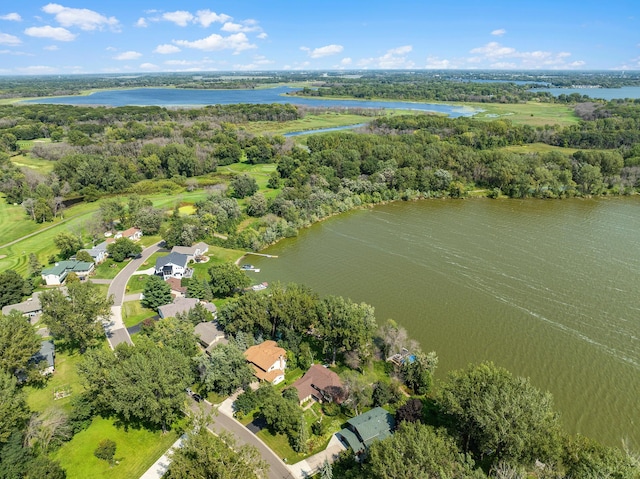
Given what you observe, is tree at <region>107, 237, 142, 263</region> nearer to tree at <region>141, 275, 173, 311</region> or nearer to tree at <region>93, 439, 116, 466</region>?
tree at <region>141, 275, 173, 311</region>

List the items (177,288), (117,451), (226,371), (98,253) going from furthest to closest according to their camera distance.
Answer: (98,253) → (177,288) → (226,371) → (117,451)

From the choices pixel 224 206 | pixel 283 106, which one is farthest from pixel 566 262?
pixel 283 106

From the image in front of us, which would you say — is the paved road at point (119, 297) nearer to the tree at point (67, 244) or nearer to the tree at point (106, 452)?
the tree at point (67, 244)

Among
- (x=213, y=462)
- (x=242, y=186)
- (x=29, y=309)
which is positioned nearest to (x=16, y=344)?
(x=29, y=309)

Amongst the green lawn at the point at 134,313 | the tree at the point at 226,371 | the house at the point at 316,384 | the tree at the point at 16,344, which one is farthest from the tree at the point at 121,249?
the house at the point at 316,384

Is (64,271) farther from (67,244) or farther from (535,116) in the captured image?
(535,116)

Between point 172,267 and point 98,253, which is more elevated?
point 172,267

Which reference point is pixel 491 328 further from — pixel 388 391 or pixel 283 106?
pixel 283 106
